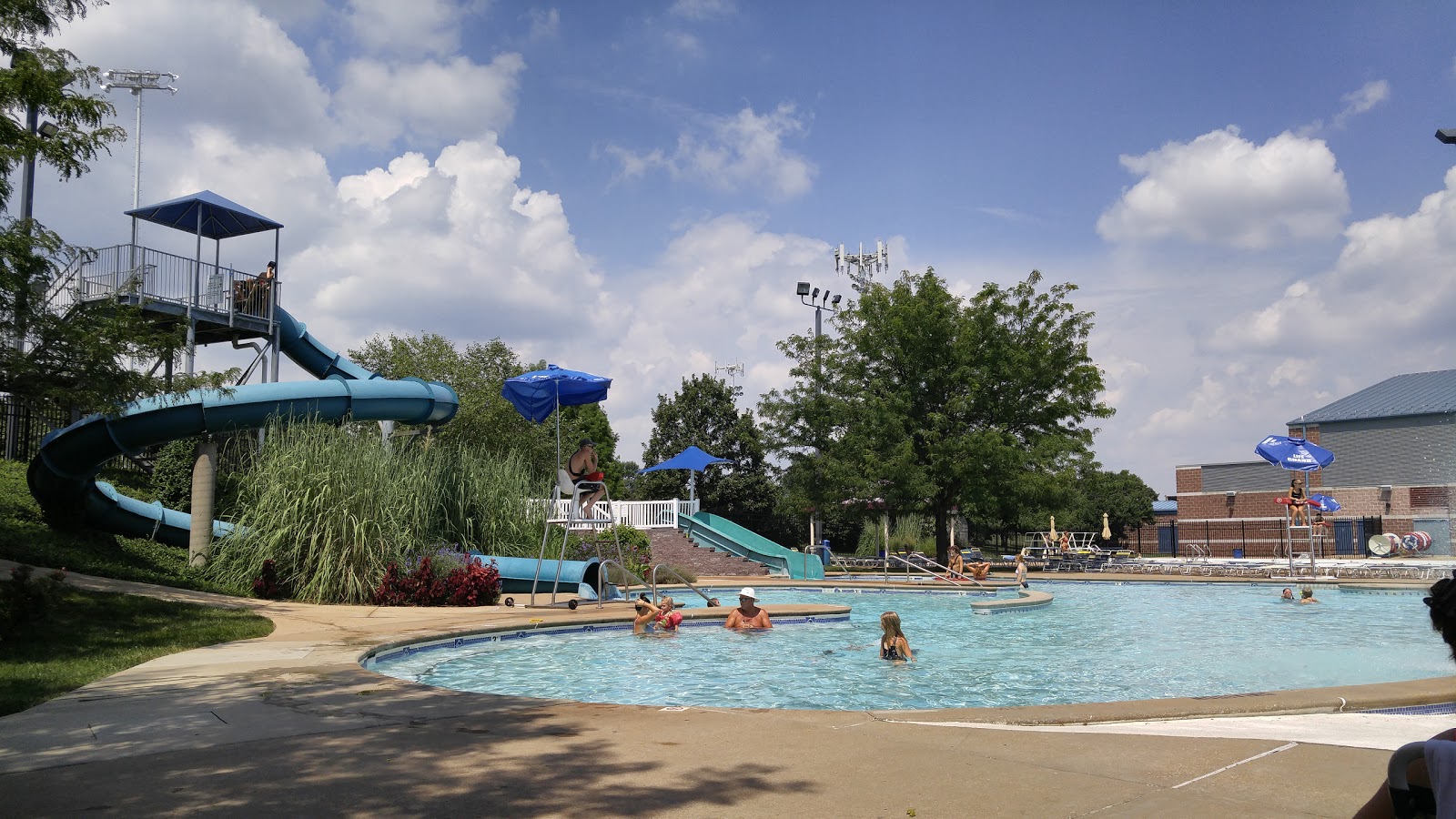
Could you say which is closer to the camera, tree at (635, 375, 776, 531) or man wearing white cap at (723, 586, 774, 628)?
man wearing white cap at (723, 586, 774, 628)

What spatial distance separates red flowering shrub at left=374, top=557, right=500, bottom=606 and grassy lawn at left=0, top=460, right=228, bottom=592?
7.88 feet

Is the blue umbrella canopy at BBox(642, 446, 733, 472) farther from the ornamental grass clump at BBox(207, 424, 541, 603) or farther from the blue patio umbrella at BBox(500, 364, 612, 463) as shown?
the ornamental grass clump at BBox(207, 424, 541, 603)

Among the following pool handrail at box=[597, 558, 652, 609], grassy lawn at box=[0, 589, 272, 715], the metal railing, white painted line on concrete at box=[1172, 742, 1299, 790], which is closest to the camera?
white painted line on concrete at box=[1172, 742, 1299, 790]

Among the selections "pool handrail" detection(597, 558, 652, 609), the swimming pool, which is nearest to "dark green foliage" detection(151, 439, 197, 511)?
"pool handrail" detection(597, 558, 652, 609)

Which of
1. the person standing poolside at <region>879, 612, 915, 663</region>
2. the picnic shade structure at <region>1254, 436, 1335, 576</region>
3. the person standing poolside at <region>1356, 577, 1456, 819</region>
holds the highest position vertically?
the picnic shade structure at <region>1254, 436, 1335, 576</region>

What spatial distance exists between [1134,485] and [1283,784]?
165 feet

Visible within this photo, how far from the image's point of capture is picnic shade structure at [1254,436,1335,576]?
1014 inches

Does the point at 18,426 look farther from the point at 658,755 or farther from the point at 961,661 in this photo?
the point at 658,755

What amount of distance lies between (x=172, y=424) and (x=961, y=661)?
503 inches

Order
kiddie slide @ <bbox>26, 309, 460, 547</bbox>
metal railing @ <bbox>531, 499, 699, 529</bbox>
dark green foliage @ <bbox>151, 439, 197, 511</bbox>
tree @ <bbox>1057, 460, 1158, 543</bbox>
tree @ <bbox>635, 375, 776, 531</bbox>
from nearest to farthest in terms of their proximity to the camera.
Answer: kiddie slide @ <bbox>26, 309, 460, 547</bbox> < dark green foliage @ <bbox>151, 439, 197, 511</bbox> < metal railing @ <bbox>531, 499, 699, 529</bbox> < tree @ <bbox>635, 375, 776, 531</bbox> < tree @ <bbox>1057, 460, 1158, 543</bbox>

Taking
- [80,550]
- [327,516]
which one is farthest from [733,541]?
[80,550]

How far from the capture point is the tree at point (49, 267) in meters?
9.38

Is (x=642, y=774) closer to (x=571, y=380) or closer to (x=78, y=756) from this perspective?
(x=78, y=756)

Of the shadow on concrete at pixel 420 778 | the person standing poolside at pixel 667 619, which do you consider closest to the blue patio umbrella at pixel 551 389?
the person standing poolside at pixel 667 619
